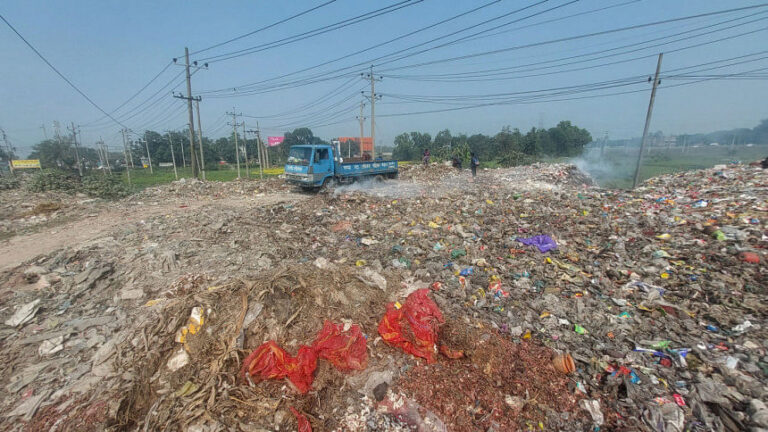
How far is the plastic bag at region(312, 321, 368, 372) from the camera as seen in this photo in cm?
305

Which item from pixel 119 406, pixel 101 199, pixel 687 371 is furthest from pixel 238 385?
pixel 101 199

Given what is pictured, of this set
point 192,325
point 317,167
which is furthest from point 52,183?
point 192,325

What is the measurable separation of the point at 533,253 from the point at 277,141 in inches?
1844

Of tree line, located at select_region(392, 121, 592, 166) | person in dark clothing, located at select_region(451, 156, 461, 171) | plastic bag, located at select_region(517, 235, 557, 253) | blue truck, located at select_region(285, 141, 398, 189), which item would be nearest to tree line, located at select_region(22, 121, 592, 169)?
→ tree line, located at select_region(392, 121, 592, 166)

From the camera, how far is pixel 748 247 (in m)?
4.81

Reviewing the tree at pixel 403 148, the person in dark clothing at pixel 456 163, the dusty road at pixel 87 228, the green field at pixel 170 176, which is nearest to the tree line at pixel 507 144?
the tree at pixel 403 148

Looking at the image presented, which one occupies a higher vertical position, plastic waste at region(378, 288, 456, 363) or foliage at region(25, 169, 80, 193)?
foliage at region(25, 169, 80, 193)

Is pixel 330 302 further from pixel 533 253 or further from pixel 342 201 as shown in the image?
pixel 342 201

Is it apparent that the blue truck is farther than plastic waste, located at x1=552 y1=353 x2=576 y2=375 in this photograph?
Yes

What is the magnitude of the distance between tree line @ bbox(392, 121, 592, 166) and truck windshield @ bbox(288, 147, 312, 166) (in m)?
20.0

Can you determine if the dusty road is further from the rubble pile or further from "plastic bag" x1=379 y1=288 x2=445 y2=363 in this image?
"plastic bag" x1=379 y1=288 x2=445 y2=363

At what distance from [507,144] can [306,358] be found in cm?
4017

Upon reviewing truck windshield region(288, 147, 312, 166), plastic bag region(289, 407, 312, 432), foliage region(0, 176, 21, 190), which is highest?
truck windshield region(288, 147, 312, 166)

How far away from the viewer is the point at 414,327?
132 inches
